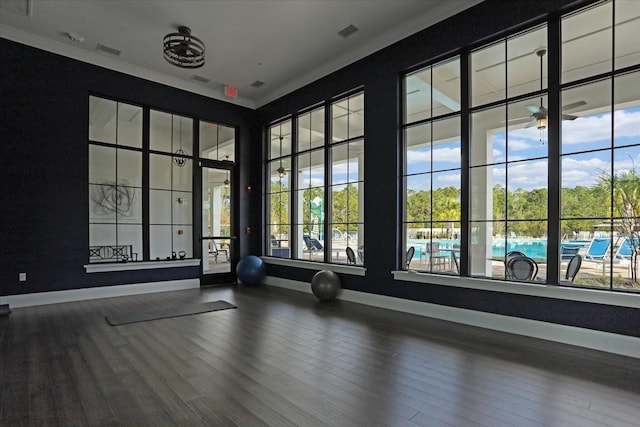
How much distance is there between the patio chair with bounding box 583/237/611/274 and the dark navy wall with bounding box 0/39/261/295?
686 cm

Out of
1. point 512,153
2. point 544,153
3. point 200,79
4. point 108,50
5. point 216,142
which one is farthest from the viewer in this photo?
point 216,142

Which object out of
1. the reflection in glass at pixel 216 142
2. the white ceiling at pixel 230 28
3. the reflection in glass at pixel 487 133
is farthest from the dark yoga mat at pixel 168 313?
the reflection in glass at pixel 487 133

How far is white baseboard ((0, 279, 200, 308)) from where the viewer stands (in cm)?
508

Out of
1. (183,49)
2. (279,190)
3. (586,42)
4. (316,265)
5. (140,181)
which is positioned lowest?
(316,265)

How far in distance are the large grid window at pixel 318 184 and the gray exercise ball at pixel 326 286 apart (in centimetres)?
54

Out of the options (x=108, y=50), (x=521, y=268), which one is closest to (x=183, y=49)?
(x=108, y=50)

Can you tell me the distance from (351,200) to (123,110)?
449 cm

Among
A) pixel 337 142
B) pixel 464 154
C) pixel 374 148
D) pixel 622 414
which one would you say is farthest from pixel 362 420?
pixel 337 142

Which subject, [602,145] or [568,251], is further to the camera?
[568,251]

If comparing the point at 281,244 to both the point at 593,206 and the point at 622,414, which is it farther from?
the point at 622,414

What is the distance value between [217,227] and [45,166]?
3142 millimetres

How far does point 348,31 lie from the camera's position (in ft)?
16.9

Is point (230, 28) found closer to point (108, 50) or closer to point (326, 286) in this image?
point (108, 50)

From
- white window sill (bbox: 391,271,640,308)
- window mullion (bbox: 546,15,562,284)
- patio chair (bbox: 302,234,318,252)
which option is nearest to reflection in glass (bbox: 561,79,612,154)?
window mullion (bbox: 546,15,562,284)
